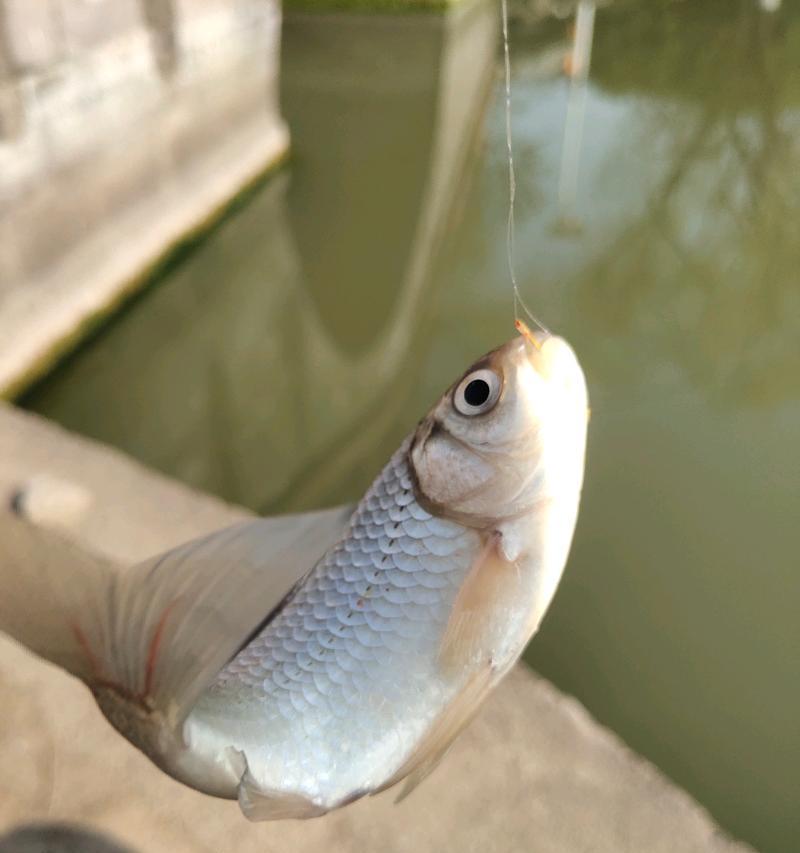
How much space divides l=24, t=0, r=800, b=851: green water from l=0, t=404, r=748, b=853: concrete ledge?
0.86 meters

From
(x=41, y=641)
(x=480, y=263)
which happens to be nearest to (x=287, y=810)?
(x=41, y=641)

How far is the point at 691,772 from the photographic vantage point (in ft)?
7.96

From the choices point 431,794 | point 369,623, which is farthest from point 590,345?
point 369,623

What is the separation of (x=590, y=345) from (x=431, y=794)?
333 centimetres

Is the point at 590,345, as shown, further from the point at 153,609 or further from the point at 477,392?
the point at 153,609

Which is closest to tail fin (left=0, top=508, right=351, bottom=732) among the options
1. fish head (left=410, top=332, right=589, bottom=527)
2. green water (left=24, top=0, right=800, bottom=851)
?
fish head (left=410, top=332, right=589, bottom=527)

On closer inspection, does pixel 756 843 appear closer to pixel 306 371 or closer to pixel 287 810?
pixel 287 810

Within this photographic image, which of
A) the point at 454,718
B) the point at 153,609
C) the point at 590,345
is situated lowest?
the point at 590,345

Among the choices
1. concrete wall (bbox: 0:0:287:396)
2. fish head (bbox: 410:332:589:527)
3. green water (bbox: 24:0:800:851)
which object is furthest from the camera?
concrete wall (bbox: 0:0:287:396)

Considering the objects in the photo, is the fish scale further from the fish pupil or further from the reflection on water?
the reflection on water

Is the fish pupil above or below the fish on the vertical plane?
above

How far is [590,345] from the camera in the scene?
15.0 ft

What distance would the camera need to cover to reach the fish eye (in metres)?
0.91

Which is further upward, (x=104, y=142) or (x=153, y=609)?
(x=153, y=609)
